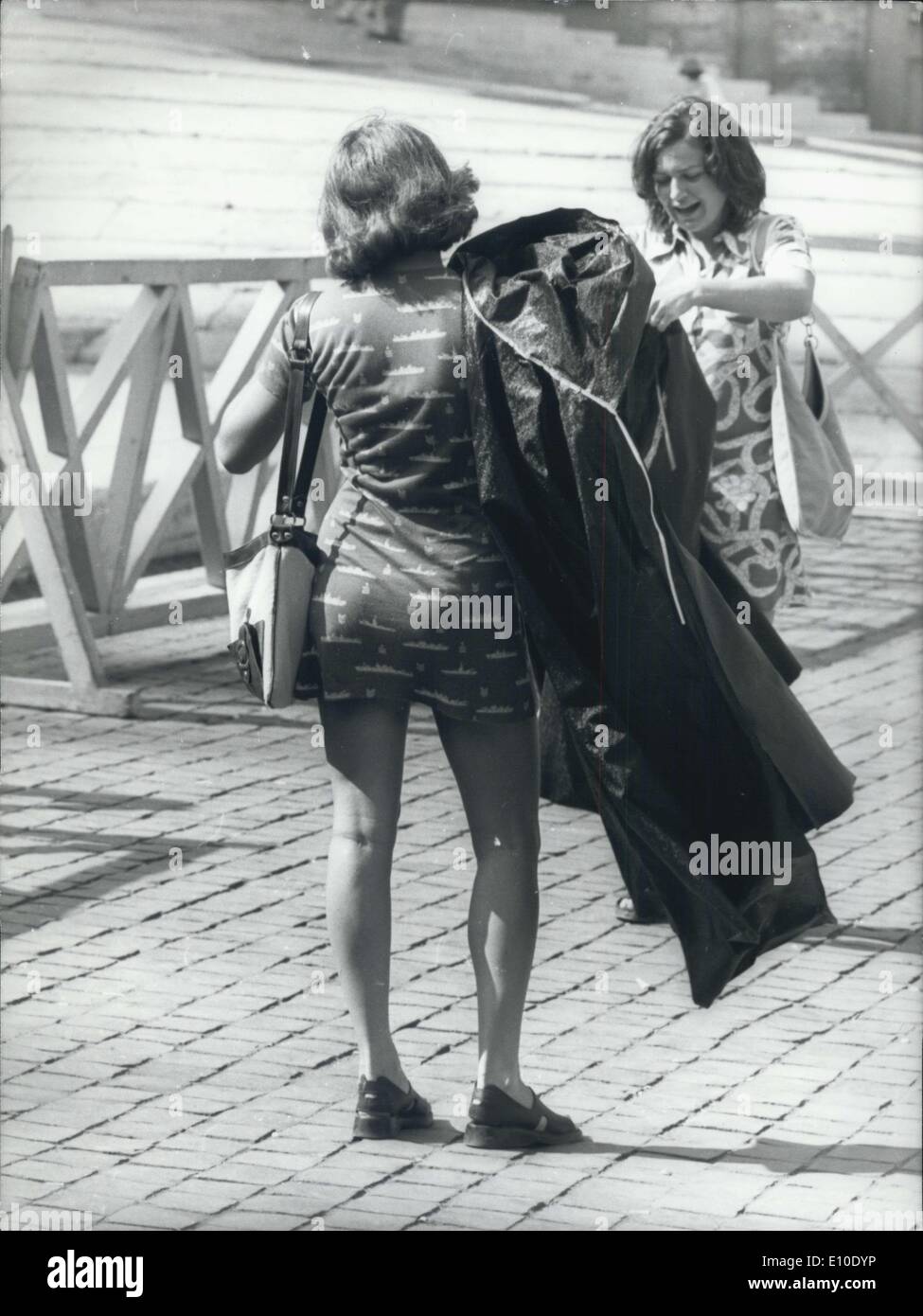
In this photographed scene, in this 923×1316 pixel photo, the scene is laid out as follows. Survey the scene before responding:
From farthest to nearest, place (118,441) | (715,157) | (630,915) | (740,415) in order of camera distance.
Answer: (118,441)
(630,915)
(740,415)
(715,157)

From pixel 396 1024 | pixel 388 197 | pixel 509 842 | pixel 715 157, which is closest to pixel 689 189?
pixel 715 157

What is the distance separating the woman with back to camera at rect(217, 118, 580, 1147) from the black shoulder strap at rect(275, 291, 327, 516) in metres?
0.02

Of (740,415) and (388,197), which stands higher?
(388,197)

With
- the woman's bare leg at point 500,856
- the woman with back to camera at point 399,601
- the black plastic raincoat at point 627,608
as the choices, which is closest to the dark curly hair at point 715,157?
the black plastic raincoat at point 627,608

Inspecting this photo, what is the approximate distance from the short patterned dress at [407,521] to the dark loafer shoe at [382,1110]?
790 mm

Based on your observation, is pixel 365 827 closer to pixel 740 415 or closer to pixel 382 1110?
pixel 382 1110

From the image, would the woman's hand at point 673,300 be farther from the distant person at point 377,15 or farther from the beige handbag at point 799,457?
the distant person at point 377,15

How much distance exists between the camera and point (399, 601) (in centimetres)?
412

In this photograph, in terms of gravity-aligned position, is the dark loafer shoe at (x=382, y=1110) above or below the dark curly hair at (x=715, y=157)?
below

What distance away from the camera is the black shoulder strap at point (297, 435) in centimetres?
411

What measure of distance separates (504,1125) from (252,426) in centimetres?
145

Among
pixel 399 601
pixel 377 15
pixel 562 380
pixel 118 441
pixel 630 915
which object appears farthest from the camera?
pixel 377 15

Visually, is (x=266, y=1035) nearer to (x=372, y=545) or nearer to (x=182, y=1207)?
(x=182, y=1207)

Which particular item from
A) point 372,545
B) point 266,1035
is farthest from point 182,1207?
point 372,545
